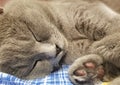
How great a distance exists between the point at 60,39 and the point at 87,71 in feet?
0.97

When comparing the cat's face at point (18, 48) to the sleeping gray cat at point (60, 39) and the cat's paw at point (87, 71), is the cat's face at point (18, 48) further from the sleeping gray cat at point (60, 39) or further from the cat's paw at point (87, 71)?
the cat's paw at point (87, 71)

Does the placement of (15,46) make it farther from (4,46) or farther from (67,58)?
(67,58)

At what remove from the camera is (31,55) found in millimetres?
1267

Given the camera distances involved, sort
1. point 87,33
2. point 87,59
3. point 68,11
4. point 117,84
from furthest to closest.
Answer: point 68,11
point 87,33
point 87,59
point 117,84

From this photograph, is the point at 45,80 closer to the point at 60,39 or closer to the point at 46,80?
the point at 46,80

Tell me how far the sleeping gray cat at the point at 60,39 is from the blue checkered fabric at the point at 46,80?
0.03 metres

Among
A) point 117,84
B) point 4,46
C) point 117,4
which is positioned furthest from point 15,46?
point 117,4

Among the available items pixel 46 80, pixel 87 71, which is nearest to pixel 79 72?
pixel 87 71

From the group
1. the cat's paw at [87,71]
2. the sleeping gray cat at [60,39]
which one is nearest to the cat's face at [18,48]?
the sleeping gray cat at [60,39]

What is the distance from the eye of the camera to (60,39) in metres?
1.39

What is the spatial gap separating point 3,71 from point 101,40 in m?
0.51

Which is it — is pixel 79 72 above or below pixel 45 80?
above

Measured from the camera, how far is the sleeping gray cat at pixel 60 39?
4.00 feet

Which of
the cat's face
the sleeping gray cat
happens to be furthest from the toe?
the cat's face
